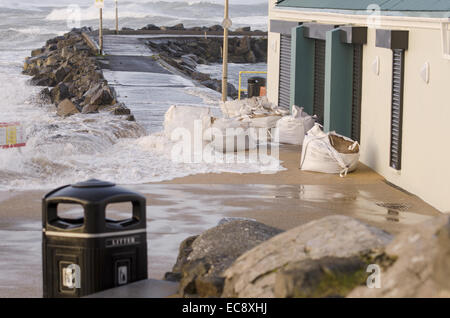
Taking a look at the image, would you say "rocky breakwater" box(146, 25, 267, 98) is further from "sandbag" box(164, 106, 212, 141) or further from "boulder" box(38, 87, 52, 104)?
"sandbag" box(164, 106, 212, 141)

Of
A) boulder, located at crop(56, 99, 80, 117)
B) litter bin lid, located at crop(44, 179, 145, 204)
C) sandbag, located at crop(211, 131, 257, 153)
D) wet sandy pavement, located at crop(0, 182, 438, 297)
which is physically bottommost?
boulder, located at crop(56, 99, 80, 117)

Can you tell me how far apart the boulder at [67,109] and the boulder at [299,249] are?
21016 millimetres

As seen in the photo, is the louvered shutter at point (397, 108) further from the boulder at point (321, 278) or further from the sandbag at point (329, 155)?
the boulder at point (321, 278)

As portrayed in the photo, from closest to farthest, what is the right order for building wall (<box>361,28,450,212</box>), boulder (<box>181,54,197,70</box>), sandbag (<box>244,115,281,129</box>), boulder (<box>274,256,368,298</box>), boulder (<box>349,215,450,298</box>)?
1. boulder (<box>349,215,450,298</box>)
2. boulder (<box>274,256,368,298</box>)
3. building wall (<box>361,28,450,212</box>)
4. sandbag (<box>244,115,281,129</box>)
5. boulder (<box>181,54,197,70</box>)

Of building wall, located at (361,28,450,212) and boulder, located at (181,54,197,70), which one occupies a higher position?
building wall, located at (361,28,450,212)

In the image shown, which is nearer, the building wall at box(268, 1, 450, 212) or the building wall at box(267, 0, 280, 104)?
the building wall at box(268, 1, 450, 212)

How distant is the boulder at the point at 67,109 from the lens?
2607 centimetres

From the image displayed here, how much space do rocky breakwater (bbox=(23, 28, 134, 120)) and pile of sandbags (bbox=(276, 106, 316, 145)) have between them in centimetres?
511

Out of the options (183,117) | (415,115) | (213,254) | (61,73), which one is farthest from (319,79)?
(61,73)

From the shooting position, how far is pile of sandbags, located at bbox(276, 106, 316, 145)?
58.8 feet

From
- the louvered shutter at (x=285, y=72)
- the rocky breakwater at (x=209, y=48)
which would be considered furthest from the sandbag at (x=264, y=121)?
the rocky breakwater at (x=209, y=48)

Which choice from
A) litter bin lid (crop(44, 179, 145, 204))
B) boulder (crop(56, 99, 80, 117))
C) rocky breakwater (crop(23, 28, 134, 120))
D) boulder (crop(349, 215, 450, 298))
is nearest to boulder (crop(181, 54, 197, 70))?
rocky breakwater (crop(23, 28, 134, 120))
